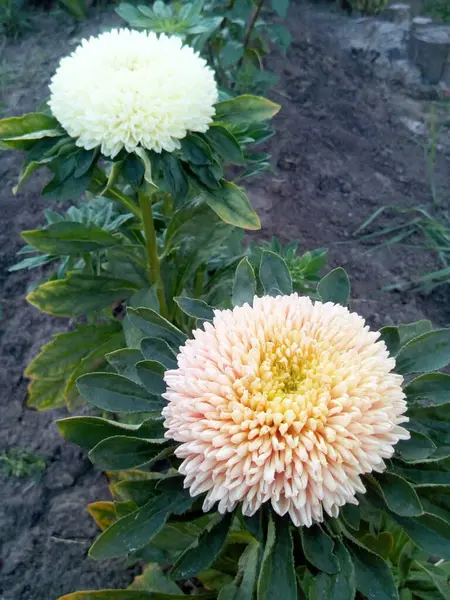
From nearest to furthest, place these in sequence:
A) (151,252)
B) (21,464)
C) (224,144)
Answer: (224,144) → (151,252) → (21,464)

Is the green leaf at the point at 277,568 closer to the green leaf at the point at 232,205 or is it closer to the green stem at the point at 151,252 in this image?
the green leaf at the point at 232,205

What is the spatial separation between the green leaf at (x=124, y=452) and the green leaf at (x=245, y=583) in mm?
304

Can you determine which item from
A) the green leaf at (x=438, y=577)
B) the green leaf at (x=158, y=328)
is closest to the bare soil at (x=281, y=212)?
the green leaf at (x=438, y=577)

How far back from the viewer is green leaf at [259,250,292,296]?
1.15 metres

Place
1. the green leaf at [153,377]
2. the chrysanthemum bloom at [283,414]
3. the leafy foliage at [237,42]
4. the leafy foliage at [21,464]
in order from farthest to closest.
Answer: the leafy foliage at [237,42]
the leafy foliage at [21,464]
the green leaf at [153,377]
the chrysanthemum bloom at [283,414]

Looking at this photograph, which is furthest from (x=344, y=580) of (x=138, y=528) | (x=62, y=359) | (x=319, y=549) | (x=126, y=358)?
(x=62, y=359)

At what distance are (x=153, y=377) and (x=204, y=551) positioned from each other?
0.90ft

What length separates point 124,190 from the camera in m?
1.83

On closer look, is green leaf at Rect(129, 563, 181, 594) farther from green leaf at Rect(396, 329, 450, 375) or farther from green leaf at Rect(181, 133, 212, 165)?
green leaf at Rect(181, 133, 212, 165)

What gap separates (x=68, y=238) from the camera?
1.62m

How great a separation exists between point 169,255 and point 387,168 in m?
1.69

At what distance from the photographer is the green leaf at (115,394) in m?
1.06

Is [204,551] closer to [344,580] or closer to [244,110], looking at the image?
[344,580]

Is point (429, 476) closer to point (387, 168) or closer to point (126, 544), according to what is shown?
point (126, 544)
